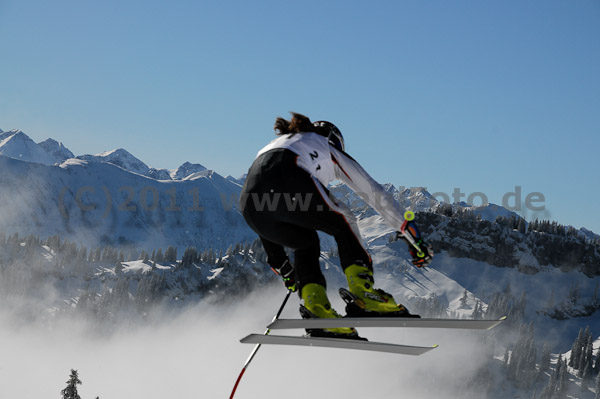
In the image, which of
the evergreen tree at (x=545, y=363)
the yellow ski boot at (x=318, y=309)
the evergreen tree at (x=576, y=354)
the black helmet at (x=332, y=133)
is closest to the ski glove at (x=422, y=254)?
the yellow ski boot at (x=318, y=309)

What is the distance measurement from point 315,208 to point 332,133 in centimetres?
97

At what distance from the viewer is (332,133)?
5645 millimetres

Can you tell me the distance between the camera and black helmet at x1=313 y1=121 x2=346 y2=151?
18.4 ft

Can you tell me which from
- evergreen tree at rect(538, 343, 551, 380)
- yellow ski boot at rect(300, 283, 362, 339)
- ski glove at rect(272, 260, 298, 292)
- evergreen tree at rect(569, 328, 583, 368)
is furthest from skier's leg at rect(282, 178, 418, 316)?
evergreen tree at rect(569, 328, 583, 368)

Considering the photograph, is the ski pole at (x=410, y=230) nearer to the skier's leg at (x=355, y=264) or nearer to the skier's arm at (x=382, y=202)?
the skier's arm at (x=382, y=202)

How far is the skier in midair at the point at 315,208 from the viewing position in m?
5.18

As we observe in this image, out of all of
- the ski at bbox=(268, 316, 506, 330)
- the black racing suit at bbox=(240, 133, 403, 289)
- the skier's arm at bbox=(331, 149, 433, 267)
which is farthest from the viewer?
the skier's arm at bbox=(331, 149, 433, 267)

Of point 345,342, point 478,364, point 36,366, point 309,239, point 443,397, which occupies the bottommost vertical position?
point 36,366

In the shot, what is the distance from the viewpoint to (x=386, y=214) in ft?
18.1

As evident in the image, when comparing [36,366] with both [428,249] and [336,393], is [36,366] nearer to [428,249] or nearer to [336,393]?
[336,393]

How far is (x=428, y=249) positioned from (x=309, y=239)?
4.04 ft

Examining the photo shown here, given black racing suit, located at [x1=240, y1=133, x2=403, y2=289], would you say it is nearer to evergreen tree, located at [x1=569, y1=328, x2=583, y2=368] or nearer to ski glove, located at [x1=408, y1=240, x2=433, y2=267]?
ski glove, located at [x1=408, y1=240, x2=433, y2=267]

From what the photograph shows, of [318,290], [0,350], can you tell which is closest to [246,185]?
[318,290]

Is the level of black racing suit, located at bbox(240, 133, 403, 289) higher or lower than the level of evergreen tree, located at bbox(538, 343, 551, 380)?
higher
